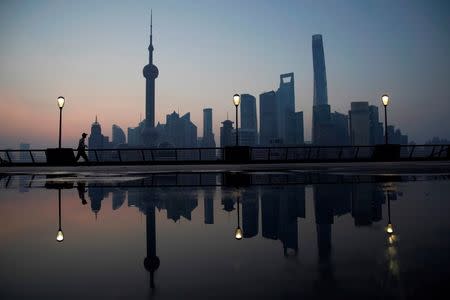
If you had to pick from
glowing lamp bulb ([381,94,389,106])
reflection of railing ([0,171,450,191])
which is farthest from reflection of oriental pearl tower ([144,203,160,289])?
glowing lamp bulb ([381,94,389,106])

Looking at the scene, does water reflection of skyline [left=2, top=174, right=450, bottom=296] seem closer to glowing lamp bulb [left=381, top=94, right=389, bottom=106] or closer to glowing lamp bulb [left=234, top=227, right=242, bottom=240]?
glowing lamp bulb [left=234, top=227, right=242, bottom=240]

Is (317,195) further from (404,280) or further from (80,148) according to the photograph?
(80,148)

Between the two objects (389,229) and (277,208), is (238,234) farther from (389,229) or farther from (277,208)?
(277,208)

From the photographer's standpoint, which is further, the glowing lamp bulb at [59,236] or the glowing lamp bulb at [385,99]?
the glowing lamp bulb at [385,99]

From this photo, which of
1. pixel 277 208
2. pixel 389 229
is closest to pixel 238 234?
pixel 389 229

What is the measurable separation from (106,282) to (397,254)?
2.54 metres

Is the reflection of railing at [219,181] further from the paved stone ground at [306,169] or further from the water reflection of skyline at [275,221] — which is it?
the paved stone ground at [306,169]

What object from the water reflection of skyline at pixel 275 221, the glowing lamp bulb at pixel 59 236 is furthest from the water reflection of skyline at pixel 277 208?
the glowing lamp bulb at pixel 59 236

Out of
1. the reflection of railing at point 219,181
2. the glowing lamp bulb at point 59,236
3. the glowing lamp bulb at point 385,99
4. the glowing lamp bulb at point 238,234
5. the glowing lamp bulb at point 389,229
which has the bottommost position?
the glowing lamp bulb at point 59,236

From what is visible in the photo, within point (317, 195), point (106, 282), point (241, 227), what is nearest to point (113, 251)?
point (106, 282)

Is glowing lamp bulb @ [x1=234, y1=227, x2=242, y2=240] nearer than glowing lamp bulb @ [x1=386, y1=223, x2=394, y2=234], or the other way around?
glowing lamp bulb @ [x1=234, y1=227, x2=242, y2=240]

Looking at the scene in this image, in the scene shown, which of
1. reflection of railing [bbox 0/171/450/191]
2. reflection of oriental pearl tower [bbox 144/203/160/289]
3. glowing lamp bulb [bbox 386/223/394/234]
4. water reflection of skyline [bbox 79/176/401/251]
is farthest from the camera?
reflection of railing [bbox 0/171/450/191]

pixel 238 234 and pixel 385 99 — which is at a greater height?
pixel 385 99

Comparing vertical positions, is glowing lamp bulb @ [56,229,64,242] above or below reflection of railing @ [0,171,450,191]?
below
